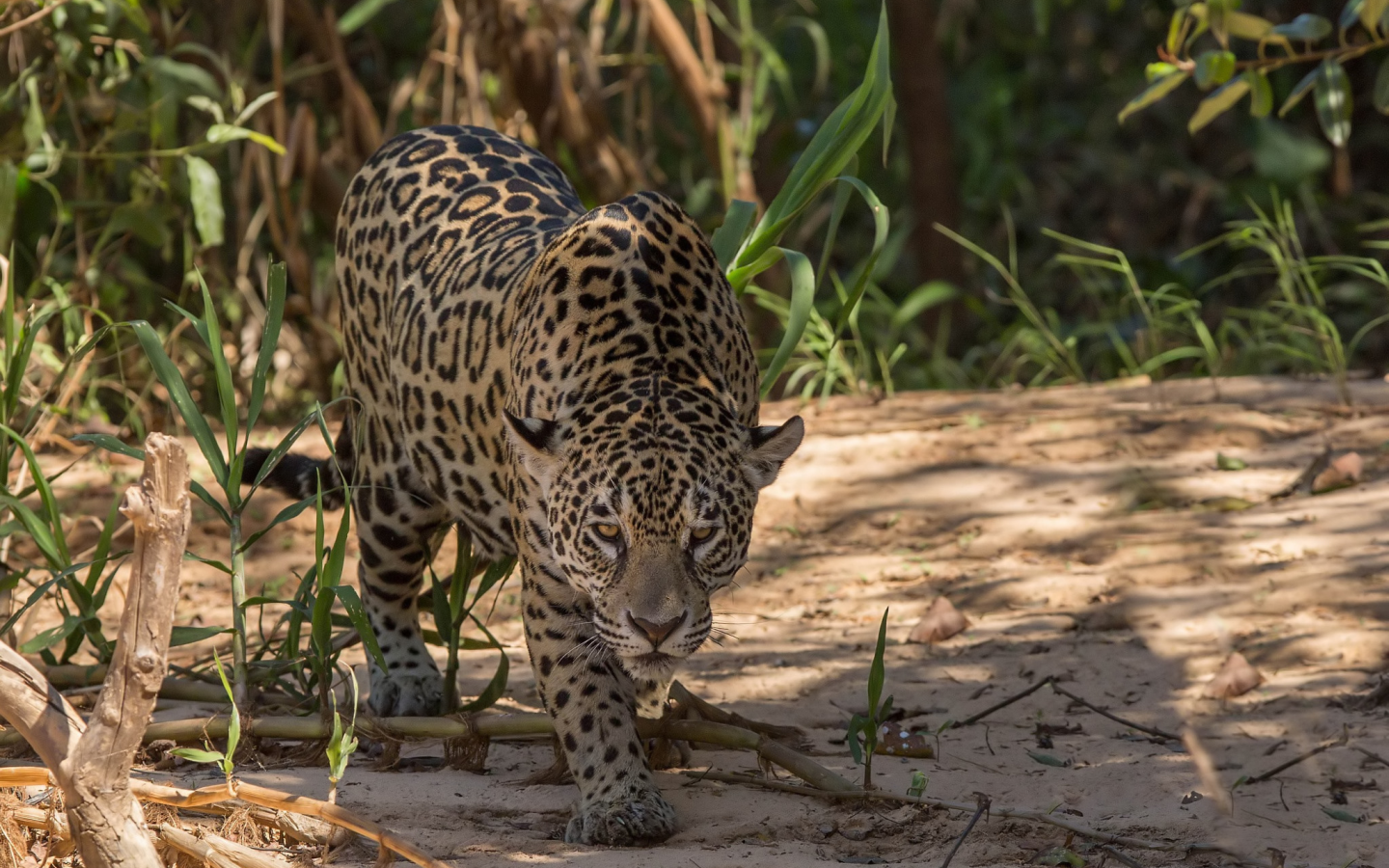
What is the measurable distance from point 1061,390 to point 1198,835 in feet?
11.9

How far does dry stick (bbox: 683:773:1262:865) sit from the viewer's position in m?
2.96

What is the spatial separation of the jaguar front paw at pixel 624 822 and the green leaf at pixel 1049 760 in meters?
0.92

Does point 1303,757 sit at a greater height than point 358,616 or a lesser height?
lesser

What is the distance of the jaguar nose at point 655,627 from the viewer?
306 centimetres

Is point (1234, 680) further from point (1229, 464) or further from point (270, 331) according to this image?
point (270, 331)

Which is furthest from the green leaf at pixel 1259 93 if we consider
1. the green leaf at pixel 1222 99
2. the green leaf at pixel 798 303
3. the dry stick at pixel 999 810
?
the dry stick at pixel 999 810

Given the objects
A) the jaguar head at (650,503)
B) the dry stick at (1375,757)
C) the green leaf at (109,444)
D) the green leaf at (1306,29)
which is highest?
the green leaf at (1306,29)

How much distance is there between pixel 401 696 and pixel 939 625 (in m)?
1.57

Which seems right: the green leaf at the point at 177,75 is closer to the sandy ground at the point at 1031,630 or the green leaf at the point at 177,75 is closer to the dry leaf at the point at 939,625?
the sandy ground at the point at 1031,630

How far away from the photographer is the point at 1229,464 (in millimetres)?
5324

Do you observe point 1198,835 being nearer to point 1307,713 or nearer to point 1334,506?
point 1307,713

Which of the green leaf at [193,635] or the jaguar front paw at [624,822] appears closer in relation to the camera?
the jaguar front paw at [624,822]

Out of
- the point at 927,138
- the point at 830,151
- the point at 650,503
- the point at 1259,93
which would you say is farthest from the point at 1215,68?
the point at 927,138

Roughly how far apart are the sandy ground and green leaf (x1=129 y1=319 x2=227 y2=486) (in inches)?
28.4
